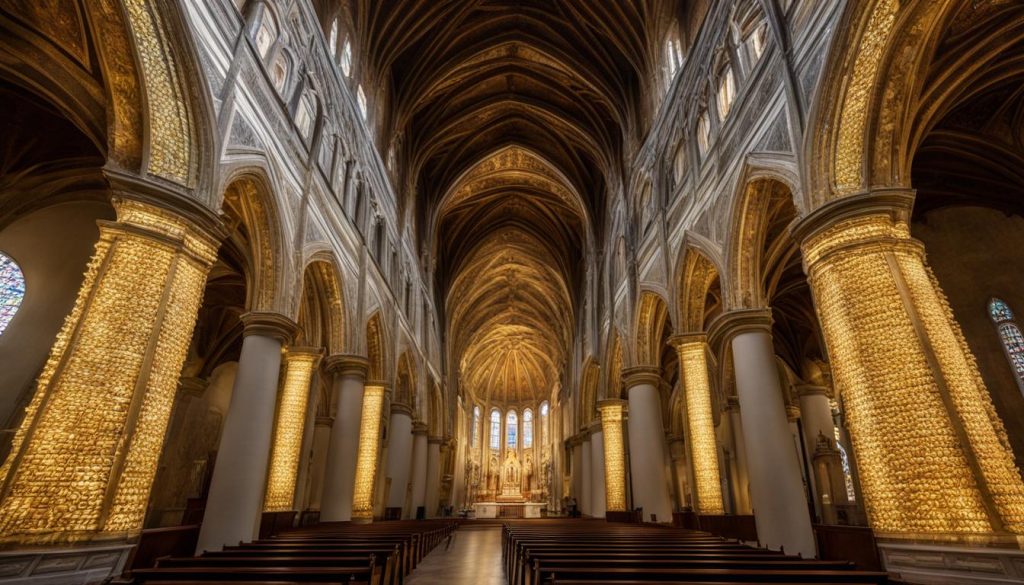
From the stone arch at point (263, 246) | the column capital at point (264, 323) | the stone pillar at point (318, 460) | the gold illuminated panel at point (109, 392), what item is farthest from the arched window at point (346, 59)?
the stone pillar at point (318, 460)

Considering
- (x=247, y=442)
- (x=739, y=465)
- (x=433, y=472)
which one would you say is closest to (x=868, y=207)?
(x=247, y=442)

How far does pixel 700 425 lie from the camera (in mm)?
11234

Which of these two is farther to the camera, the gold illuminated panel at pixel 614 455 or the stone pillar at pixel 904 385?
the gold illuminated panel at pixel 614 455

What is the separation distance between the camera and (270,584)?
333cm

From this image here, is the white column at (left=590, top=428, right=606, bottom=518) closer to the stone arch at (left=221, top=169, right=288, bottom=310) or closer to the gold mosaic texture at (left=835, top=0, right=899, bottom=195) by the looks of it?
the stone arch at (left=221, top=169, right=288, bottom=310)

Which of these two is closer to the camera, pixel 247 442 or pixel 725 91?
pixel 247 442

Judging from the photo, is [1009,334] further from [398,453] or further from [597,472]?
[398,453]

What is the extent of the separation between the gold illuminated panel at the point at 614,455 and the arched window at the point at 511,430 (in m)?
→ 30.6

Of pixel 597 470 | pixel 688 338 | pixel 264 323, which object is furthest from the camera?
pixel 597 470

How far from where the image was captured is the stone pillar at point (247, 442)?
776cm

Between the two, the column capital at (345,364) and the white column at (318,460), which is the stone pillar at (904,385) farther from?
the white column at (318,460)

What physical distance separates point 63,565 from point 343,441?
783 centimetres

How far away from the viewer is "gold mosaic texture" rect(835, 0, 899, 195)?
616 centimetres

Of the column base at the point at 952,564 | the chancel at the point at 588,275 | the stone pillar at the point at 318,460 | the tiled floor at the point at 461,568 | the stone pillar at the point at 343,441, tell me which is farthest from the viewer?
the stone pillar at the point at 318,460
